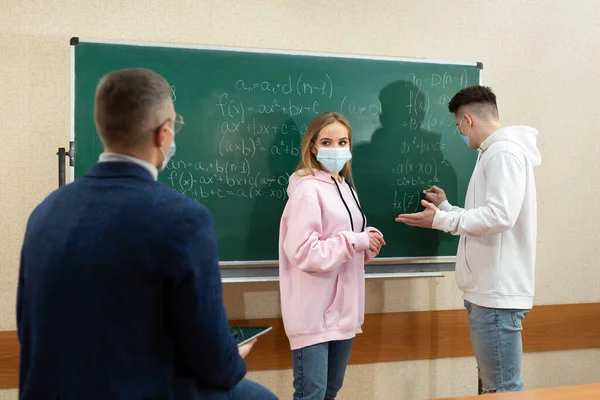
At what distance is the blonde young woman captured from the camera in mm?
2451

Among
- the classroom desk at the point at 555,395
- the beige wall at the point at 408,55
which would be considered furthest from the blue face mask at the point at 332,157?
the classroom desk at the point at 555,395

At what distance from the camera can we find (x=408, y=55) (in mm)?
3246

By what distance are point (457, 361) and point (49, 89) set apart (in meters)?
2.68

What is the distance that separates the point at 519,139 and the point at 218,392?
1.91 meters

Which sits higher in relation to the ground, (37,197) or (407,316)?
(37,197)

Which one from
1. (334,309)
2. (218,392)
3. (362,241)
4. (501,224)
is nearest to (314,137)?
(362,241)

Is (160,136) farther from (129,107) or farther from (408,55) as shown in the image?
(408,55)

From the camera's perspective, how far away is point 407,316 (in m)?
3.30

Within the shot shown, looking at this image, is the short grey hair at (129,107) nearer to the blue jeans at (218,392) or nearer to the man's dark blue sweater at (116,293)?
the man's dark blue sweater at (116,293)

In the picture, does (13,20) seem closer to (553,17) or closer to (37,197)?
(37,197)

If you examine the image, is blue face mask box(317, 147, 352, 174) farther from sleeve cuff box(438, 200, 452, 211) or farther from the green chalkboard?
sleeve cuff box(438, 200, 452, 211)

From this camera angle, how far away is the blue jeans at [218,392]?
1256 millimetres

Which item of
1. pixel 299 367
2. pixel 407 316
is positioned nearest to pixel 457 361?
pixel 407 316

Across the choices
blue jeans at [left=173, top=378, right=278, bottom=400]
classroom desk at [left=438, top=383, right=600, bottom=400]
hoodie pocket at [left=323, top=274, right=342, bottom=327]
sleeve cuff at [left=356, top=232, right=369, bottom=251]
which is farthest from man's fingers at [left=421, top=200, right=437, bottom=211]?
blue jeans at [left=173, top=378, right=278, bottom=400]
